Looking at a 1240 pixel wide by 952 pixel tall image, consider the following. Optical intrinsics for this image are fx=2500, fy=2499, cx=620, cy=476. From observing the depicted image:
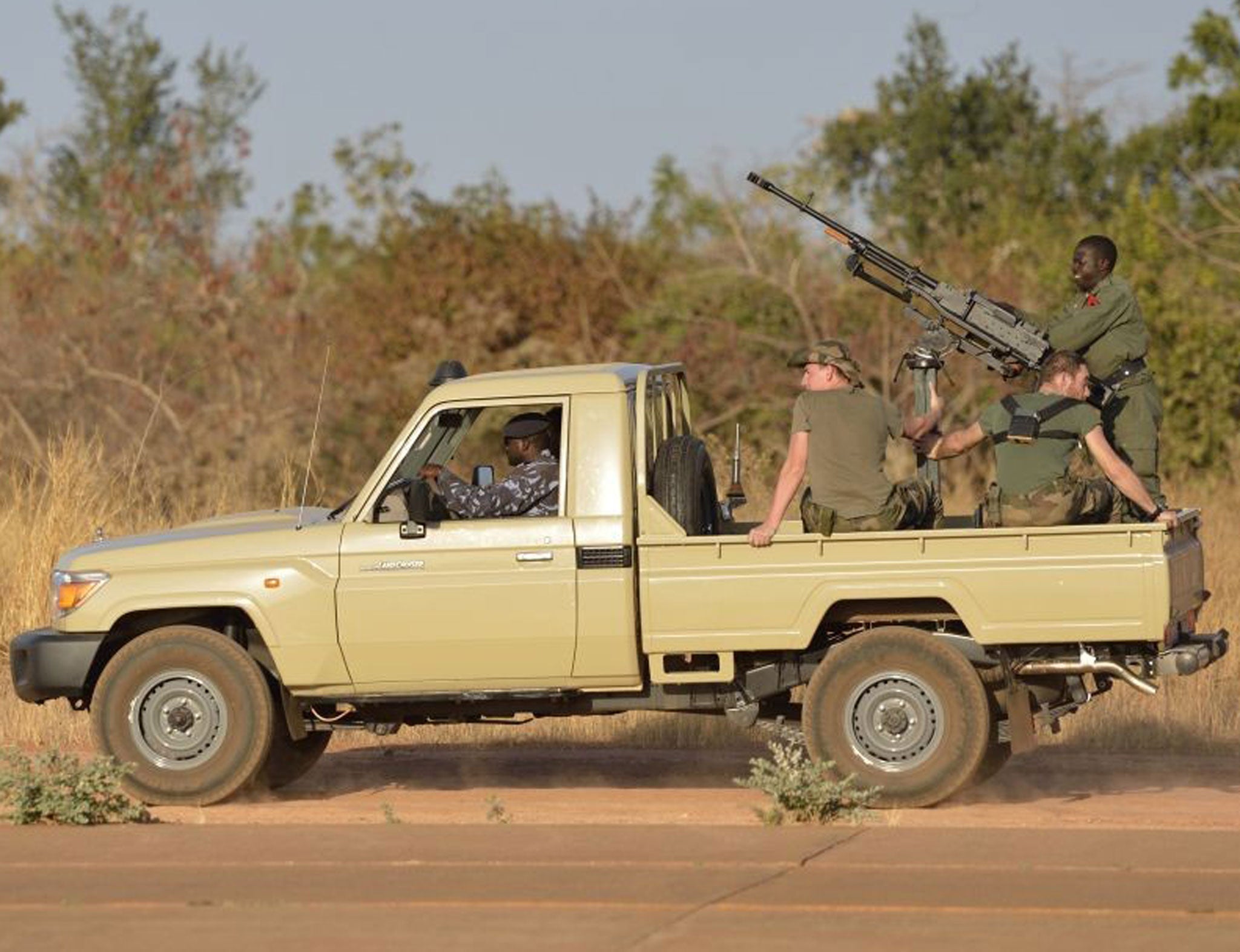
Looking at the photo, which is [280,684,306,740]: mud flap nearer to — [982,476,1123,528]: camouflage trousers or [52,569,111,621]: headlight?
[52,569,111,621]: headlight

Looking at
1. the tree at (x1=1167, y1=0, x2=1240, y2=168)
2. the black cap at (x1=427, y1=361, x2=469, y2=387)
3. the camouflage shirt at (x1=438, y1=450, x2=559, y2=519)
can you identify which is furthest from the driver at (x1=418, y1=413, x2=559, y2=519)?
the tree at (x1=1167, y1=0, x2=1240, y2=168)

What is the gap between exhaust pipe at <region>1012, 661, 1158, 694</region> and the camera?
10.4m

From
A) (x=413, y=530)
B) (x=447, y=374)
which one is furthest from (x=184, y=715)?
(x=447, y=374)

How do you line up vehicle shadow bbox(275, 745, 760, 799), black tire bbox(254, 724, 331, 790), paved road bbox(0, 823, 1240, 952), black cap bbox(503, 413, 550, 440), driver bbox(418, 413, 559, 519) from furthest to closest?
vehicle shadow bbox(275, 745, 760, 799) < black tire bbox(254, 724, 331, 790) < black cap bbox(503, 413, 550, 440) < driver bbox(418, 413, 559, 519) < paved road bbox(0, 823, 1240, 952)

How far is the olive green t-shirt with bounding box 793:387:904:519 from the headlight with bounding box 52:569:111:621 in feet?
10.3

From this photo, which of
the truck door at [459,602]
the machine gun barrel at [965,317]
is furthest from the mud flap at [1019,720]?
the machine gun barrel at [965,317]

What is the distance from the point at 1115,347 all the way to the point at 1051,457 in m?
1.61

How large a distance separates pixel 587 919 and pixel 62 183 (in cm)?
3489

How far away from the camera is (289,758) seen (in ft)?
38.5

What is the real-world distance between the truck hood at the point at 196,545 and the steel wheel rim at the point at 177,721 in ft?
1.71

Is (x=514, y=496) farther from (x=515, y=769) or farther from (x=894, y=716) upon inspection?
(x=515, y=769)

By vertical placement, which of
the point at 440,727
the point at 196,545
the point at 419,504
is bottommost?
the point at 440,727

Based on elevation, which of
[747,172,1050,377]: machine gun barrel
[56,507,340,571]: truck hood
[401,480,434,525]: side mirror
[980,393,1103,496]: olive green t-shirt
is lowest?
[56,507,340,571]: truck hood

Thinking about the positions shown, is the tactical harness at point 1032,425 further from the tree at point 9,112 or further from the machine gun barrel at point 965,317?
the tree at point 9,112
